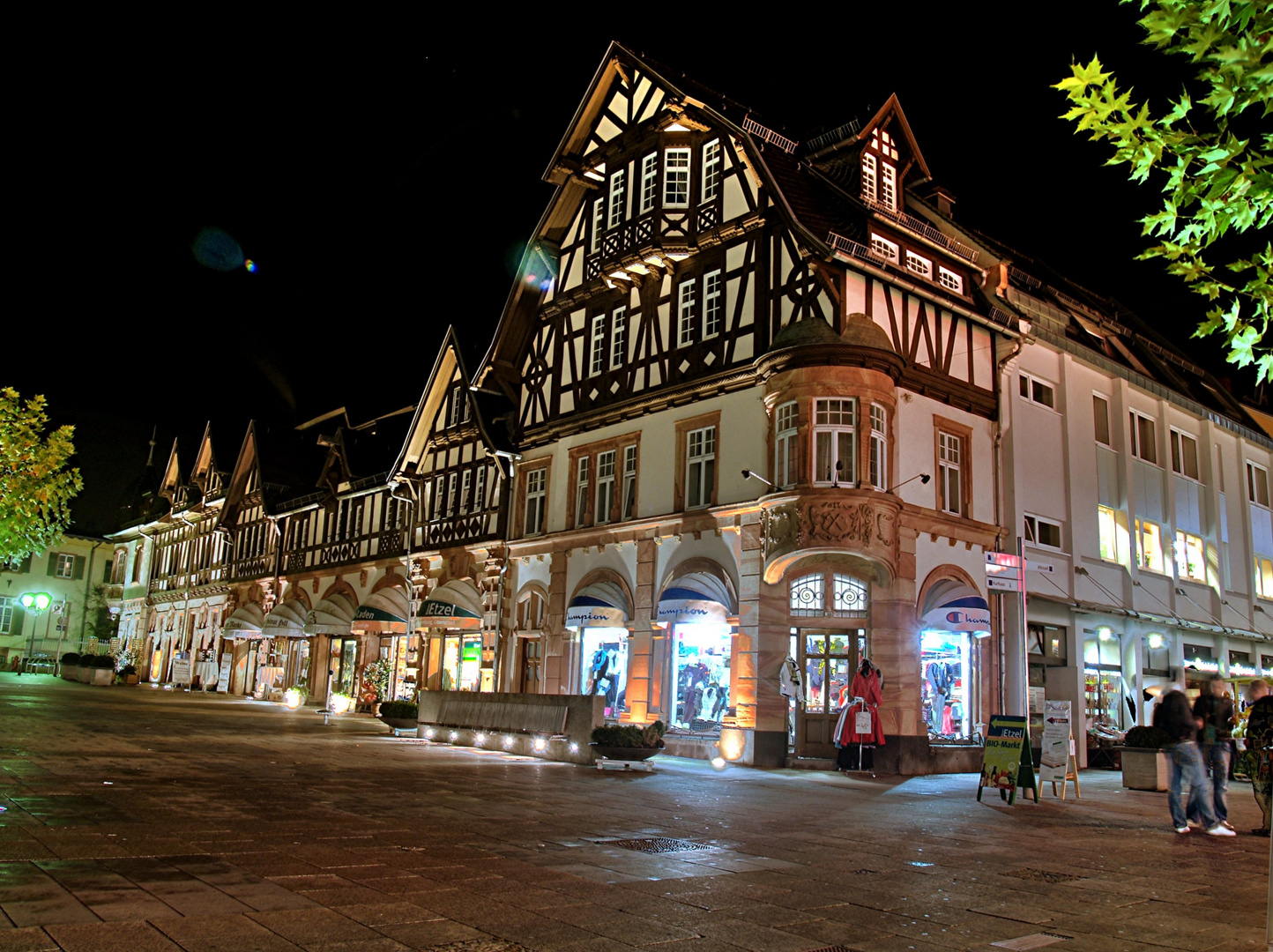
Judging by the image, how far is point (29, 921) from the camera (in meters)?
5.96

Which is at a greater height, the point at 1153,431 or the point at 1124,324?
the point at 1124,324

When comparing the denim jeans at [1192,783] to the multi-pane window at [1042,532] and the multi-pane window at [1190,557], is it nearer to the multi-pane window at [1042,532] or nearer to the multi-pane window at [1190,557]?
the multi-pane window at [1042,532]

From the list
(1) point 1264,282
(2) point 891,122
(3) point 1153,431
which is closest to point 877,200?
(2) point 891,122

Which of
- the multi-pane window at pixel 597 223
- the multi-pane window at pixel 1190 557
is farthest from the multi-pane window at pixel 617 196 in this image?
the multi-pane window at pixel 1190 557

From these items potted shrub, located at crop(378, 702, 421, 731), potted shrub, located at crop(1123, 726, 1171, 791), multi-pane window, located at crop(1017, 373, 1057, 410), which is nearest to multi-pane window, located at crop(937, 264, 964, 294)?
multi-pane window, located at crop(1017, 373, 1057, 410)

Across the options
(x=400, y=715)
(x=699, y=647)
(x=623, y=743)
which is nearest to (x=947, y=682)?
→ (x=699, y=647)

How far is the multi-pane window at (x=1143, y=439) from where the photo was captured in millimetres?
31516

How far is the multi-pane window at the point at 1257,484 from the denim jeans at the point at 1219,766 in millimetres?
26914

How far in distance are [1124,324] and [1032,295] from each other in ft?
27.2

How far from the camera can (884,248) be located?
24.9m

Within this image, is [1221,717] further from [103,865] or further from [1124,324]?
[1124,324]

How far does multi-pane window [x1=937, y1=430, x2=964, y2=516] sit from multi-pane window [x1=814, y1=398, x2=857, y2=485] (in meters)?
3.44

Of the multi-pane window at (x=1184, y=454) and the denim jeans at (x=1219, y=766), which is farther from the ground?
the multi-pane window at (x=1184, y=454)

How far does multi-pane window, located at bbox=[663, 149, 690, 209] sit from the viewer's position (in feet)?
90.5
